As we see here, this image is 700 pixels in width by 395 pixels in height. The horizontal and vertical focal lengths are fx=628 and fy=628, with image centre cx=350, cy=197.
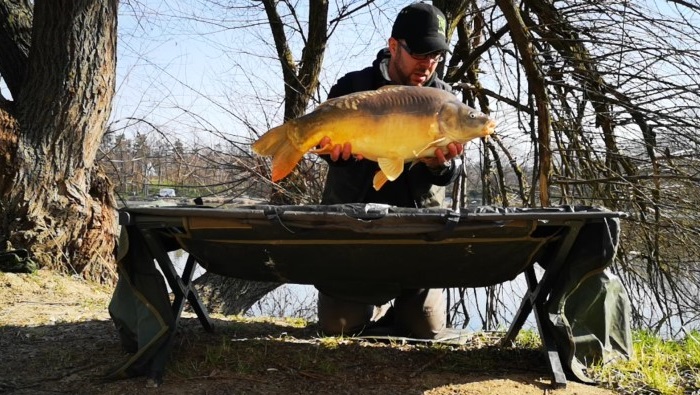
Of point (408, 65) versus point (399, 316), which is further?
point (399, 316)

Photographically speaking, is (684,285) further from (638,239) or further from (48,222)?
(48,222)

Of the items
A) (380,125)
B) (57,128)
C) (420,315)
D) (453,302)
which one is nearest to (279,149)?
(380,125)

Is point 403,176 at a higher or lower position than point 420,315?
higher

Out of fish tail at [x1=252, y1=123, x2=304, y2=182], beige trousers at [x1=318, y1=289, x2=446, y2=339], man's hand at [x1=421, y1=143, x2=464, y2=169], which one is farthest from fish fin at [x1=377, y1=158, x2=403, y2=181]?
beige trousers at [x1=318, y1=289, x2=446, y2=339]

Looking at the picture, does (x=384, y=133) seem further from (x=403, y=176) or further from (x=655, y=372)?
(x=655, y=372)

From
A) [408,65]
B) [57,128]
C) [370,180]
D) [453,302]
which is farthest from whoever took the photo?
[453,302]

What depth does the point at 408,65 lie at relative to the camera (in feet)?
7.95

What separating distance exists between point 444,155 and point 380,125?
312 millimetres

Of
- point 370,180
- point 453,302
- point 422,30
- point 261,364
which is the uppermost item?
point 422,30

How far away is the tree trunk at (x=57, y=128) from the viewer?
3416 millimetres

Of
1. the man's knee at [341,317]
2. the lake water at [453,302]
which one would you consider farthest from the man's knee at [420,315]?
the lake water at [453,302]

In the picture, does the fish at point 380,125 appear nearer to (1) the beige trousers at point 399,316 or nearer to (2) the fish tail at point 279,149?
(2) the fish tail at point 279,149

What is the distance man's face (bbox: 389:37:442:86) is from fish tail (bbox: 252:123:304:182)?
2.31ft

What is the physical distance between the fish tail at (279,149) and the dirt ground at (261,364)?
2.04 feet
